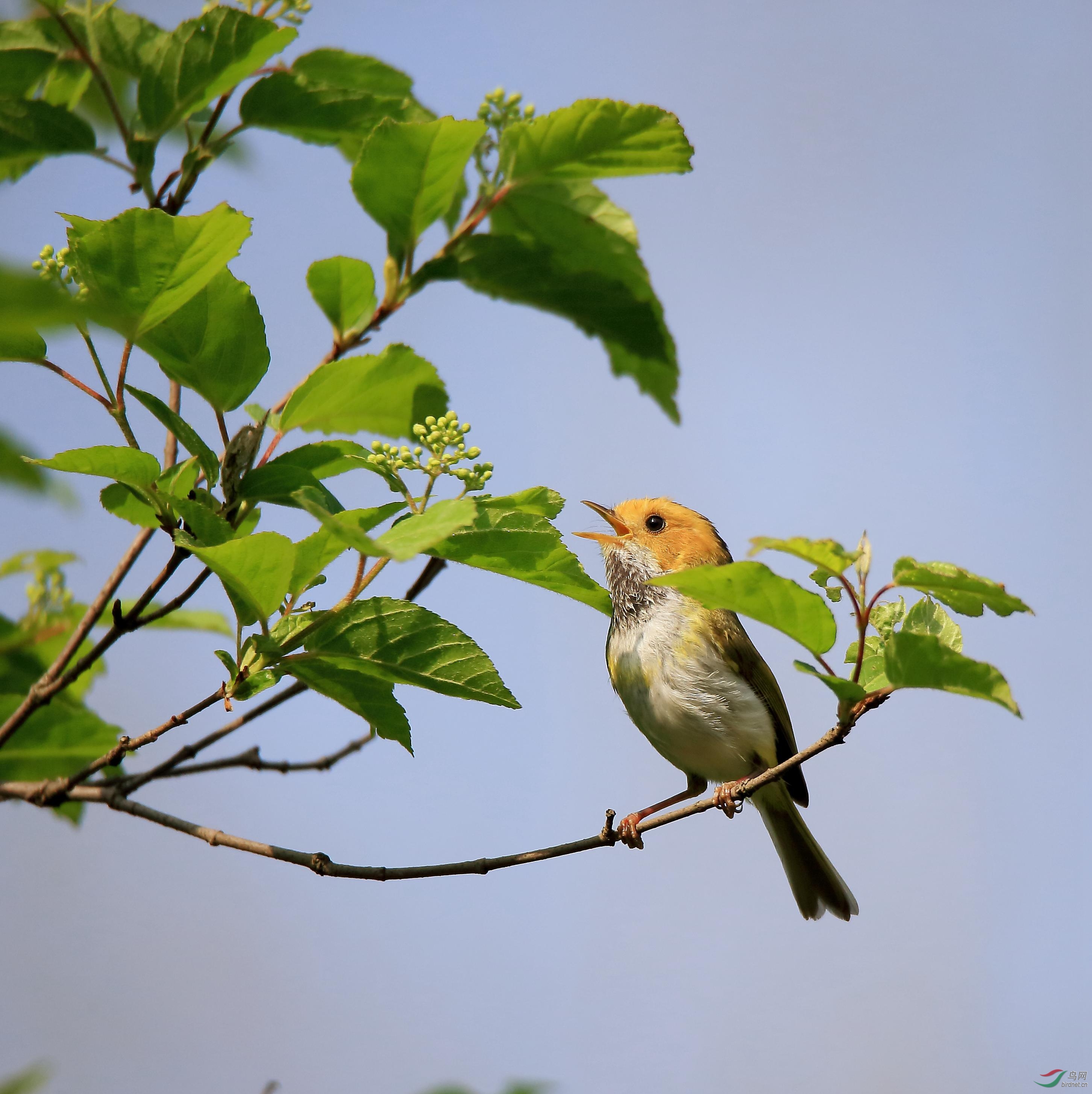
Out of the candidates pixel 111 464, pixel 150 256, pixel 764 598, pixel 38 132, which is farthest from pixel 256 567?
pixel 38 132

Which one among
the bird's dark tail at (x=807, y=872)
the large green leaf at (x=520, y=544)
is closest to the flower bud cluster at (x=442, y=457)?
the large green leaf at (x=520, y=544)

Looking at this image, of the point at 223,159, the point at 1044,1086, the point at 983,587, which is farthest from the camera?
the point at 1044,1086

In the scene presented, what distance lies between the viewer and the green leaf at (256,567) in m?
1.60

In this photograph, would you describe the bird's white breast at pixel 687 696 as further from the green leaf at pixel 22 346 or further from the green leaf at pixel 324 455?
the green leaf at pixel 22 346

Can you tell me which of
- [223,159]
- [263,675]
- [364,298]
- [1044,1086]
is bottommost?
[1044,1086]

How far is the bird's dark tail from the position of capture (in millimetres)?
4238

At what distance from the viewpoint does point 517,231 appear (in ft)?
6.86

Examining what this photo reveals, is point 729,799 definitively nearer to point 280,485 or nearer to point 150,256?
point 280,485

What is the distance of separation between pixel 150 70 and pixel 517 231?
2.47 ft

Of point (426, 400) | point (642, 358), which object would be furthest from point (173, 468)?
point (642, 358)

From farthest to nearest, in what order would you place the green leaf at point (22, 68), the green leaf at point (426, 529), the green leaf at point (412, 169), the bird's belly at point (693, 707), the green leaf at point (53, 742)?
the bird's belly at point (693, 707), the green leaf at point (53, 742), the green leaf at point (22, 68), the green leaf at point (412, 169), the green leaf at point (426, 529)

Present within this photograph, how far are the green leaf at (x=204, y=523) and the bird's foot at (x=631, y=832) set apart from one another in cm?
104

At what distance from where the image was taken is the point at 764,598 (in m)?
1.66

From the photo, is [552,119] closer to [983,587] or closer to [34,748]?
[983,587]
